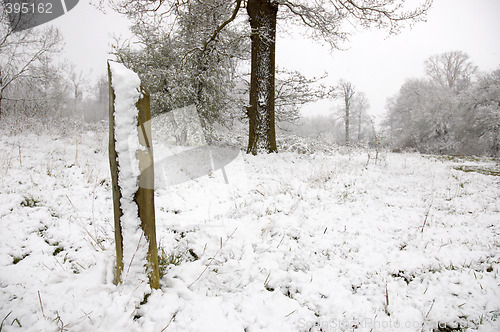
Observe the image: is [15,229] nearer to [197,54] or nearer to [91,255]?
[91,255]

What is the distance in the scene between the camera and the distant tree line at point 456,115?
19.4 meters

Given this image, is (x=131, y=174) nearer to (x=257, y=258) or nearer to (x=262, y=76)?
(x=257, y=258)

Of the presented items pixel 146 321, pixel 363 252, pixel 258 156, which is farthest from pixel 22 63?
pixel 363 252

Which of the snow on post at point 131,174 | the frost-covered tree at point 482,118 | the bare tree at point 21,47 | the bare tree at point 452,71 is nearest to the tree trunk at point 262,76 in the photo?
the snow on post at point 131,174

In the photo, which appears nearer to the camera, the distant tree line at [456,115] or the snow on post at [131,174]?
the snow on post at [131,174]

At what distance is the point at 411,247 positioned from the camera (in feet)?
8.21

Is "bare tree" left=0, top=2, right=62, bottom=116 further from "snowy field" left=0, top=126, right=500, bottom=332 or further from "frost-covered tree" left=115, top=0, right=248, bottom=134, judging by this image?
"snowy field" left=0, top=126, right=500, bottom=332

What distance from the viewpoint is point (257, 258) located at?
227 centimetres

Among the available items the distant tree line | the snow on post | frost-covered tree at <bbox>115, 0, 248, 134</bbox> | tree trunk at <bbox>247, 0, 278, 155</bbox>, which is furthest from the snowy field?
the distant tree line

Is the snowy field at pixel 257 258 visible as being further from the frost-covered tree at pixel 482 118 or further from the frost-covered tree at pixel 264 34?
the frost-covered tree at pixel 482 118

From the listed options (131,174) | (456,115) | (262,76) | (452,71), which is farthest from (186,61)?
(452,71)

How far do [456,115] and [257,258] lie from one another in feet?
96.3

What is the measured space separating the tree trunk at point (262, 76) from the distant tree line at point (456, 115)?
12.6m

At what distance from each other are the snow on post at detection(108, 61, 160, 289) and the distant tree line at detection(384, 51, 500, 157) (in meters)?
17.2
